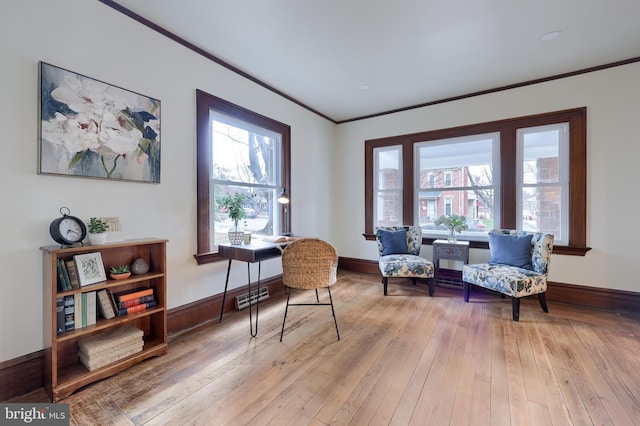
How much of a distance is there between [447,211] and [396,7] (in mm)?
2870

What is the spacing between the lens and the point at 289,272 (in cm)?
240

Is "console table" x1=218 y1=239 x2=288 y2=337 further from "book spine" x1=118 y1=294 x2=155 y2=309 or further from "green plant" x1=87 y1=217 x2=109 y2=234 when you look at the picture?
"green plant" x1=87 y1=217 x2=109 y2=234

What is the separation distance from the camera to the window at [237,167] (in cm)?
276

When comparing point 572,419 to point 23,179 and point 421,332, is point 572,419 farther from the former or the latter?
point 23,179

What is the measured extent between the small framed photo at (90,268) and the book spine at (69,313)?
0.40ft

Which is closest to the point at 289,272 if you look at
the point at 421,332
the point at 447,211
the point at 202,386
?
the point at 202,386

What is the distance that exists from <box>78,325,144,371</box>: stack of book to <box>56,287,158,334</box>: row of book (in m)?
0.16

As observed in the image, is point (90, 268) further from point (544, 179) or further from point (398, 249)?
point (544, 179)

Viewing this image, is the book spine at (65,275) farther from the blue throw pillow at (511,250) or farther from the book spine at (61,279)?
the blue throw pillow at (511,250)

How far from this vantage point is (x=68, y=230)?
1.75 m

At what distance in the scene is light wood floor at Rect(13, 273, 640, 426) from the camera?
153 cm
